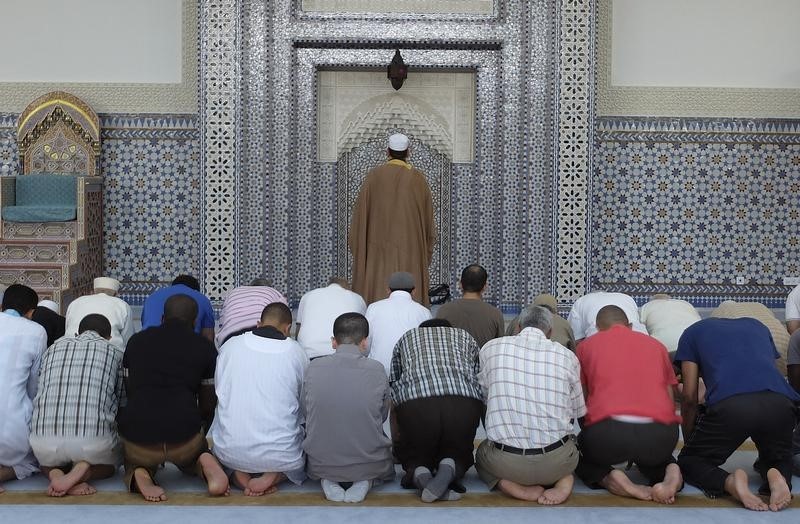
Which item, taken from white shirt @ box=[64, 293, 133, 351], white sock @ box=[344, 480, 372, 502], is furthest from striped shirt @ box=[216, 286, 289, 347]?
white sock @ box=[344, 480, 372, 502]

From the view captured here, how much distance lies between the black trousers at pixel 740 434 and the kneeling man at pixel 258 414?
1240mm

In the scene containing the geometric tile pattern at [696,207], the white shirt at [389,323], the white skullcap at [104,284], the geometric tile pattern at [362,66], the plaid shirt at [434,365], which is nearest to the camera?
the plaid shirt at [434,365]

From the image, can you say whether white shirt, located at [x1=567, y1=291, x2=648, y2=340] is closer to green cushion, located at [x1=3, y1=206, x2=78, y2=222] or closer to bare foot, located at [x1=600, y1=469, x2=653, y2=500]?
bare foot, located at [x1=600, y1=469, x2=653, y2=500]

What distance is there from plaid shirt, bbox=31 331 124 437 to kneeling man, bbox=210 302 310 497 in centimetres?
34

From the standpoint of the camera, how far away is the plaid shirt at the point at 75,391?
2.98 meters

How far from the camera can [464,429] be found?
10.1 ft

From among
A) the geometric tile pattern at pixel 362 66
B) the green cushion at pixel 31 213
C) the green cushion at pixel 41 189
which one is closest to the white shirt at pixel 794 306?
the geometric tile pattern at pixel 362 66

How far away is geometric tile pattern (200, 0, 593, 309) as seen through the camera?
6590mm

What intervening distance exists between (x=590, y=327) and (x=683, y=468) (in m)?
1.11

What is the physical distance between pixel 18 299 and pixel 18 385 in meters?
0.54

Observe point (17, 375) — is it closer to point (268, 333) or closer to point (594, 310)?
point (268, 333)

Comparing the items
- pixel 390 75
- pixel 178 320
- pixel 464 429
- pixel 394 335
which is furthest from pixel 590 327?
pixel 390 75

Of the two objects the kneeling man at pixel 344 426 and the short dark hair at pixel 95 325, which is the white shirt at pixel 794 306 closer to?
the kneeling man at pixel 344 426

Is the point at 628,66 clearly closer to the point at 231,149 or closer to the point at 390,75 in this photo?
the point at 390,75
